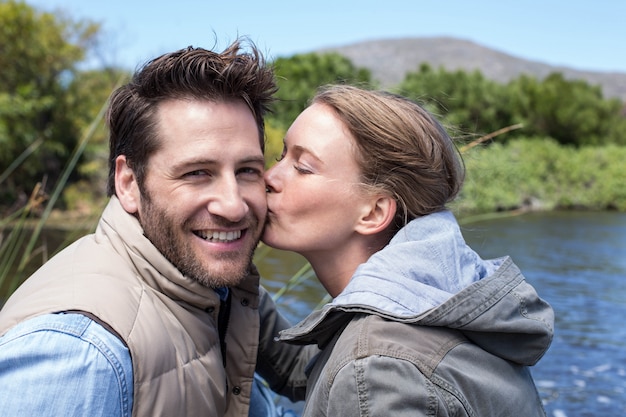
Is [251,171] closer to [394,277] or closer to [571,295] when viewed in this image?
[394,277]

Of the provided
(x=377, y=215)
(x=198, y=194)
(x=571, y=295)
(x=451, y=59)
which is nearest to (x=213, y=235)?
(x=198, y=194)

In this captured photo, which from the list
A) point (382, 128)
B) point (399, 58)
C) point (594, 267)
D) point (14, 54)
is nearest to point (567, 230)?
point (594, 267)

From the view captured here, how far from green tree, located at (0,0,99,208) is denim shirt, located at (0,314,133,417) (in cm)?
1533

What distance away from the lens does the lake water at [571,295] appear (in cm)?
588

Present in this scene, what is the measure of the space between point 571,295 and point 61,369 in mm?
9735

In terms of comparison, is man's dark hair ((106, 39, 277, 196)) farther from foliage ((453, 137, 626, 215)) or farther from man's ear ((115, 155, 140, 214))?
foliage ((453, 137, 626, 215))

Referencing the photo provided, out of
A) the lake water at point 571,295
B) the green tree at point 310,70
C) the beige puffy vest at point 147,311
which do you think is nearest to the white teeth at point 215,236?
the beige puffy vest at point 147,311

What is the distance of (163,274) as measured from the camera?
1.81 metres

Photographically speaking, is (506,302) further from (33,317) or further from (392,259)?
(33,317)

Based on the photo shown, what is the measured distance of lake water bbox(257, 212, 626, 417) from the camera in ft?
19.3

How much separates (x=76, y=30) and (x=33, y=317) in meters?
19.8

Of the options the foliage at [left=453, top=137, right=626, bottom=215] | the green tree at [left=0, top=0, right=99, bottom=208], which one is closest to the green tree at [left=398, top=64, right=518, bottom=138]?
the foliage at [left=453, top=137, right=626, bottom=215]

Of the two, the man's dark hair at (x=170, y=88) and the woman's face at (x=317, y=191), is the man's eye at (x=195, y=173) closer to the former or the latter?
the man's dark hair at (x=170, y=88)

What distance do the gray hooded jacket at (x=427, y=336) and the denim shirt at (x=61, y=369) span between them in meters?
0.46
